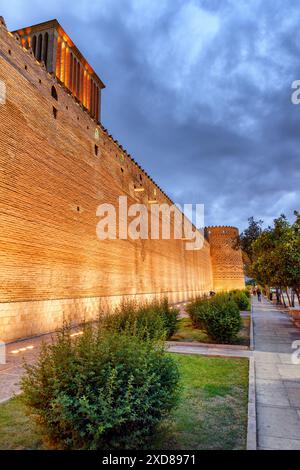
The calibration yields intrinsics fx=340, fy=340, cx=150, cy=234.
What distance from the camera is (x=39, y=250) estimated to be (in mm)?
10070

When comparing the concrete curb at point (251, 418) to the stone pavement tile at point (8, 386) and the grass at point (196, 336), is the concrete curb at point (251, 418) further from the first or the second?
the grass at point (196, 336)

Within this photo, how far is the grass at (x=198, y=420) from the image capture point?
3342 mm

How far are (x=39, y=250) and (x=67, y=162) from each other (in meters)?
3.49

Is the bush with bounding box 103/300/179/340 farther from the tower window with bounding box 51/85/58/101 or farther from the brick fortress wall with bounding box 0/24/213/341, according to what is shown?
the tower window with bounding box 51/85/58/101

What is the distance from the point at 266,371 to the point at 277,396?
1.62 m

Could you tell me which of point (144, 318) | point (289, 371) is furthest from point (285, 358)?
point (144, 318)

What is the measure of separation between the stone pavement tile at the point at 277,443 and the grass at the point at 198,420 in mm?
188

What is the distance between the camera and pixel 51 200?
10719 millimetres

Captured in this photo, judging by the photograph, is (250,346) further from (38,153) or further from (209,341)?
(38,153)

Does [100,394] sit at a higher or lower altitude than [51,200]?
lower

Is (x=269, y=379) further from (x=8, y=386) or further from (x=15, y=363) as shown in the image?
(x=15, y=363)

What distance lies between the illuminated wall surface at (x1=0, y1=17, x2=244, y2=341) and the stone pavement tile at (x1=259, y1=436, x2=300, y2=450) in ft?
13.5

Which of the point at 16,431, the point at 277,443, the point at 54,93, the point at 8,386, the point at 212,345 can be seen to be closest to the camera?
the point at 277,443
